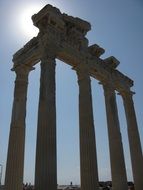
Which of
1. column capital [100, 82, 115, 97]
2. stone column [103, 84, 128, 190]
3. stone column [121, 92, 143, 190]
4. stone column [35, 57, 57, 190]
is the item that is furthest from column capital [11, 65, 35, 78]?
stone column [121, 92, 143, 190]

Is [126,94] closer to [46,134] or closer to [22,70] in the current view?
[22,70]

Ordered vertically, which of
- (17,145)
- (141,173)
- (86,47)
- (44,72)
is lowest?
(141,173)

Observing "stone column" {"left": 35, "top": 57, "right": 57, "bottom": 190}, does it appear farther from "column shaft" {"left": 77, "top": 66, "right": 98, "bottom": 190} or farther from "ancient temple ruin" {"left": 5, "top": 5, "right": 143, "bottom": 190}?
"column shaft" {"left": 77, "top": 66, "right": 98, "bottom": 190}

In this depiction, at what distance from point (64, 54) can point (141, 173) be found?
2631 cm

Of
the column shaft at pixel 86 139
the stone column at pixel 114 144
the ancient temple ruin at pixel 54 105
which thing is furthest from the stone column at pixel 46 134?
the stone column at pixel 114 144

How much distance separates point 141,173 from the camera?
48781 mm

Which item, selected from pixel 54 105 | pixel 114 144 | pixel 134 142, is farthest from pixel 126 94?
pixel 54 105

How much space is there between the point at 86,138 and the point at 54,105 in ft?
24.3

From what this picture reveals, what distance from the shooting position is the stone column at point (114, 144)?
43.0m

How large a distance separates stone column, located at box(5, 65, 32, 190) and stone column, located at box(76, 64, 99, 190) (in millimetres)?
8753

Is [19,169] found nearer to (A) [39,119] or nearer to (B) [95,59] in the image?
(A) [39,119]

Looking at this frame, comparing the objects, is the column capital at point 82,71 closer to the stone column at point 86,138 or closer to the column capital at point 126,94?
the stone column at point 86,138

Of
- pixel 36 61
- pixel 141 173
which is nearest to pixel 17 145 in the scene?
pixel 36 61

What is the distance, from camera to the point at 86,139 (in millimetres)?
37688
